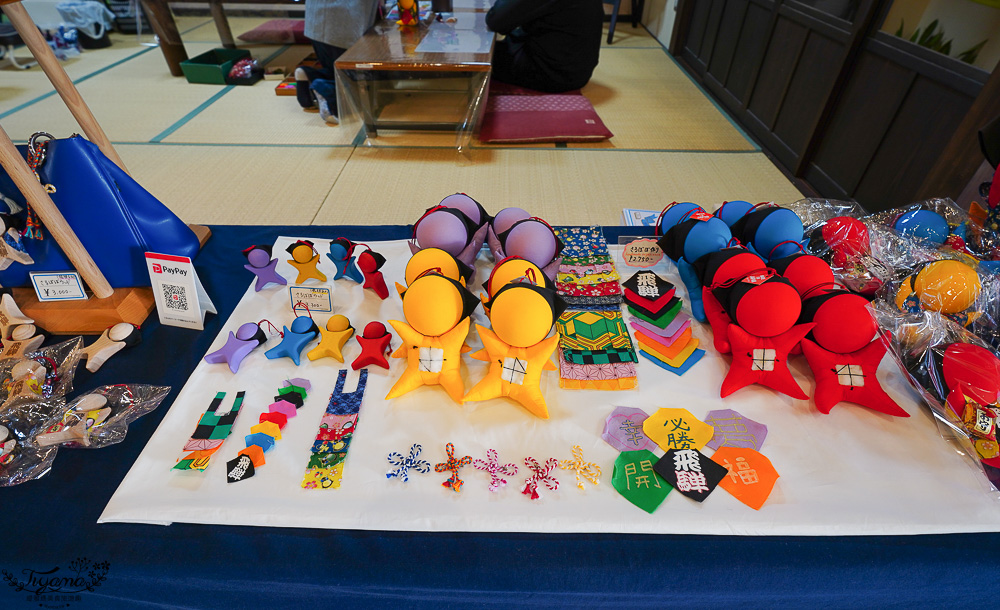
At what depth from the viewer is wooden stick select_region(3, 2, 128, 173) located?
85 cm

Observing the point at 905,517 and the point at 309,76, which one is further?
the point at 309,76

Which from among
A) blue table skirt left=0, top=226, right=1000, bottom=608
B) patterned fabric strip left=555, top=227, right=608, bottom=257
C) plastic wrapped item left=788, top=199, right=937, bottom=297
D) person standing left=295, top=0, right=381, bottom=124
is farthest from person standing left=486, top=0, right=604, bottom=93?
blue table skirt left=0, top=226, right=1000, bottom=608

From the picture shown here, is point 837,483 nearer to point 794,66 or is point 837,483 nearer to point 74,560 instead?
point 74,560

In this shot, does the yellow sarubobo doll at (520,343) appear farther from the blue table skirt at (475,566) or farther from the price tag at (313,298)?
the price tag at (313,298)

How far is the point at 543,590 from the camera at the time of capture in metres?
0.69

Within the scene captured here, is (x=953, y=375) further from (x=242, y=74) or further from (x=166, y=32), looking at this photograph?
(x=166, y=32)

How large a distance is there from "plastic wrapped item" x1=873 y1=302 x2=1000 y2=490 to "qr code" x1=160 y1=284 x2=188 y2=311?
4.59ft

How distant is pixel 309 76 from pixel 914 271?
3.11 m

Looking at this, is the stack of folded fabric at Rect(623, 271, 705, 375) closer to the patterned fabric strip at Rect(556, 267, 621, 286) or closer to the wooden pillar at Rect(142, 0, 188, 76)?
the patterned fabric strip at Rect(556, 267, 621, 286)

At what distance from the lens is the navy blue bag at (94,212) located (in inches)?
37.6

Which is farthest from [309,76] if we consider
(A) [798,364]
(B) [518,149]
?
(A) [798,364]

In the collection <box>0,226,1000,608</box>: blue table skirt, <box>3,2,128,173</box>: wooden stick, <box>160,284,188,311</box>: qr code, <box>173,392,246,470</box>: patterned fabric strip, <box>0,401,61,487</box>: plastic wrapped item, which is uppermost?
<box>3,2,128,173</box>: wooden stick

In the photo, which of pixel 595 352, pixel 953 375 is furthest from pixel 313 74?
pixel 953 375

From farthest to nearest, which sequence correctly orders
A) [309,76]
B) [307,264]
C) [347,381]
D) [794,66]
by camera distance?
[309,76]
[794,66]
[307,264]
[347,381]
